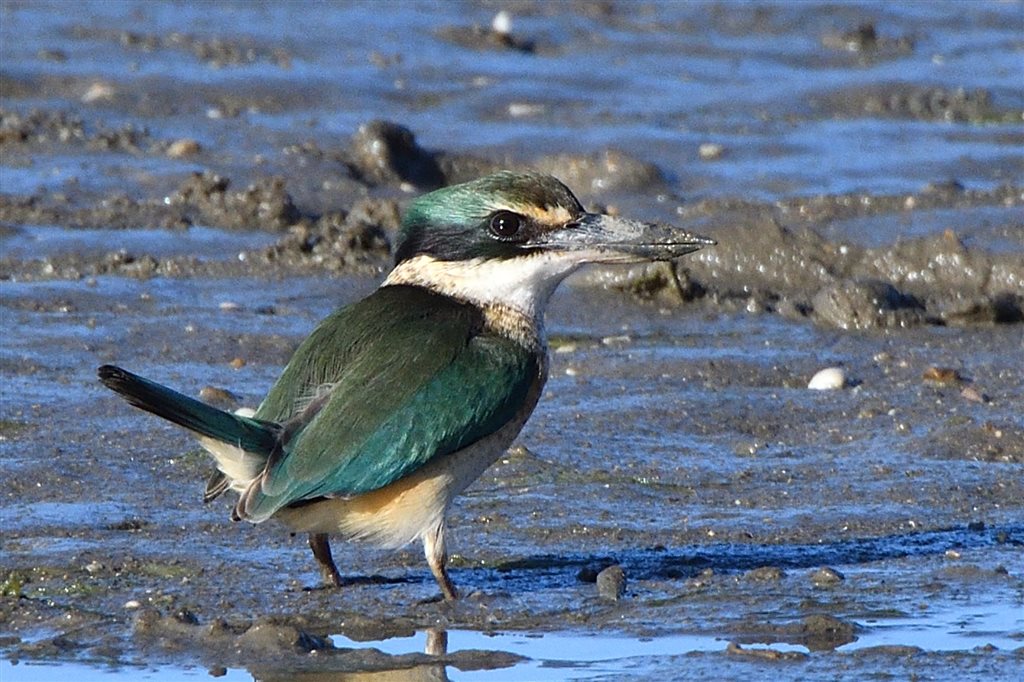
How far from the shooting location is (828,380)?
329 inches

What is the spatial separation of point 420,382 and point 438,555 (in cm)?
49

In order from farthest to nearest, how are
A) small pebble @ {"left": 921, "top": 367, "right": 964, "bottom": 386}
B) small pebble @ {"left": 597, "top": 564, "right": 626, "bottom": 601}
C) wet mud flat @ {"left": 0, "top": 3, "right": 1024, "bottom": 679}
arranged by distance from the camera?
small pebble @ {"left": 921, "top": 367, "right": 964, "bottom": 386}, small pebble @ {"left": 597, "top": 564, "right": 626, "bottom": 601}, wet mud flat @ {"left": 0, "top": 3, "right": 1024, "bottom": 679}

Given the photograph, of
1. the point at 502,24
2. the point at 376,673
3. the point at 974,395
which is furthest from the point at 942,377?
the point at 502,24

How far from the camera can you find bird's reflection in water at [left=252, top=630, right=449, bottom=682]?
17.5 feet

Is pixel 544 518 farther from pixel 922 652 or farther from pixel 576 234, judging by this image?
pixel 922 652

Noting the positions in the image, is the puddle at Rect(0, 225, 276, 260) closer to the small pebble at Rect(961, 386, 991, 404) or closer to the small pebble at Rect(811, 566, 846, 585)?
the small pebble at Rect(961, 386, 991, 404)

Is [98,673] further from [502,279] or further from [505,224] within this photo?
[505,224]

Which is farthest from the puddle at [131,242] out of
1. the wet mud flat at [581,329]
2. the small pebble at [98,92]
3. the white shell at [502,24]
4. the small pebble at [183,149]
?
the white shell at [502,24]

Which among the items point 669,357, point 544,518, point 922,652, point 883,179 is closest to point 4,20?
point 883,179

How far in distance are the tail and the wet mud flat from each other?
493 millimetres

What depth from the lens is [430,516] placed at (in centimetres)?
587

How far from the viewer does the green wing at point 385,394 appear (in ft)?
18.6

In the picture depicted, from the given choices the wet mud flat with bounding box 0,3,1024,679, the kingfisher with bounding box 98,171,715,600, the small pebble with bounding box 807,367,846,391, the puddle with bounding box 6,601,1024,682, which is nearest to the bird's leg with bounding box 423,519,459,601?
the kingfisher with bounding box 98,171,715,600

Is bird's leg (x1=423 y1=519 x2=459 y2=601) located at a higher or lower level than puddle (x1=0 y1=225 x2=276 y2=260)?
lower
